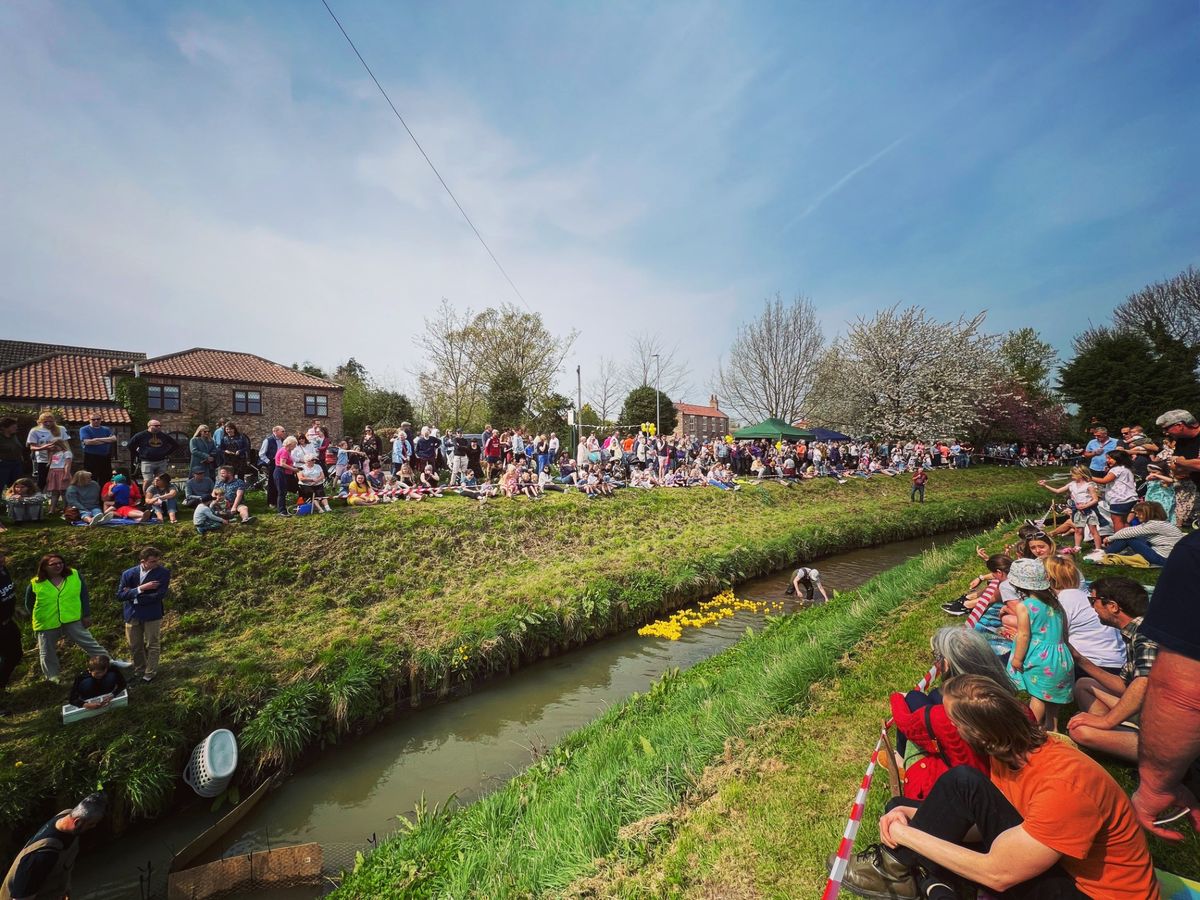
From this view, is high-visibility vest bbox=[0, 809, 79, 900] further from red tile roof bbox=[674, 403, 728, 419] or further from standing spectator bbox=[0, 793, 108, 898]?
red tile roof bbox=[674, 403, 728, 419]

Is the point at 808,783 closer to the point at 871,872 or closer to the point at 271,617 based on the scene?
the point at 871,872

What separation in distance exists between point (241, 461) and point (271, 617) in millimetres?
5860

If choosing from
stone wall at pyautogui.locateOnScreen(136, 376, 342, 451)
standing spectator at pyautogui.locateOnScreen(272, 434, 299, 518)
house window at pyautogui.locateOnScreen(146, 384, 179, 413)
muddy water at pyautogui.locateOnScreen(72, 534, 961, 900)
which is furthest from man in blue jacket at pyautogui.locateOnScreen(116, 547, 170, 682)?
house window at pyautogui.locateOnScreen(146, 384, 179, 413)

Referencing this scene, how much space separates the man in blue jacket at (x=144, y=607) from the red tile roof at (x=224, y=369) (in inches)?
1119

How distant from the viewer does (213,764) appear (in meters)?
6.17

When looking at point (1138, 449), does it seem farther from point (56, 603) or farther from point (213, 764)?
point (56, 603)

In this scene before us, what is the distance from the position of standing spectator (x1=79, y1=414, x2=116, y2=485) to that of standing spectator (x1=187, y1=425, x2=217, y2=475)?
4.58 ft

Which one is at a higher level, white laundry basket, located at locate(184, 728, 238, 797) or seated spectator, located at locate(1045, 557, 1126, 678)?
seated spectator, located at locate(1045, 557, 1126, 678)

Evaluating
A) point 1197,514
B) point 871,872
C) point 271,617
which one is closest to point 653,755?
point 871,872

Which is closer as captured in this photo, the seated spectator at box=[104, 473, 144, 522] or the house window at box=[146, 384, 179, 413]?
the seated spectator at box=[104, 473, 144, 522]

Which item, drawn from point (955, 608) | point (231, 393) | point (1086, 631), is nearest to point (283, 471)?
point (955, 608)

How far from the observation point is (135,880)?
17.2 feet

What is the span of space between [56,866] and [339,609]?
5.25 metres

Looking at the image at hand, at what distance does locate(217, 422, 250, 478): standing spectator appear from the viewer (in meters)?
13.0
